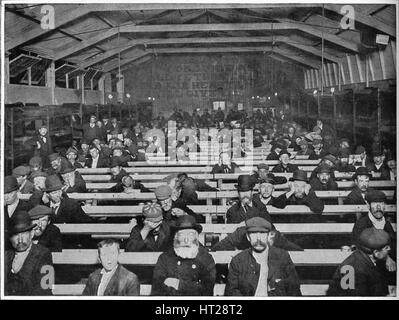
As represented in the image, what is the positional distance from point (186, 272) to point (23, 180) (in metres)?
1.83

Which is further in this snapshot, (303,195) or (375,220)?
(303,195)

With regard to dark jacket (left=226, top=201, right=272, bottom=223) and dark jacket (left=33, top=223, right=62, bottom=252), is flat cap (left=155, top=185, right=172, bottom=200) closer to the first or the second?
dark jacket (left=226, top=201, right=272, bottom=223)

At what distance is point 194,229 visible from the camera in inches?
119

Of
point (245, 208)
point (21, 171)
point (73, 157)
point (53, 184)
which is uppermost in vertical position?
point (73, 157)

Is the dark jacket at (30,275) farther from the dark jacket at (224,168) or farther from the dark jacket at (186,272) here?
the dark jacket at (224,168)

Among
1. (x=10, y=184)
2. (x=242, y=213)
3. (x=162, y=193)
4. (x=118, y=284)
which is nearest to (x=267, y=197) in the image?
(x=242, y=213)

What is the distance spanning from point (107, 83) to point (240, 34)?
103 inches

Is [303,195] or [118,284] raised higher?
[303,195]

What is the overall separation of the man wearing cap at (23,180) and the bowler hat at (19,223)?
1.99 ft

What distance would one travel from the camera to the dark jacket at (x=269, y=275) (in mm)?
2881

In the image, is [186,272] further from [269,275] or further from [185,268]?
[269,275]

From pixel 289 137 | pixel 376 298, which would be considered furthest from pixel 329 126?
pixel 376 298

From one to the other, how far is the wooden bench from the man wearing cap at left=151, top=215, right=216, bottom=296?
0.06 metres

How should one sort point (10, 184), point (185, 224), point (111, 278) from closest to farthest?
point (111, 278) → point (185, 224) → point (10, 184)
